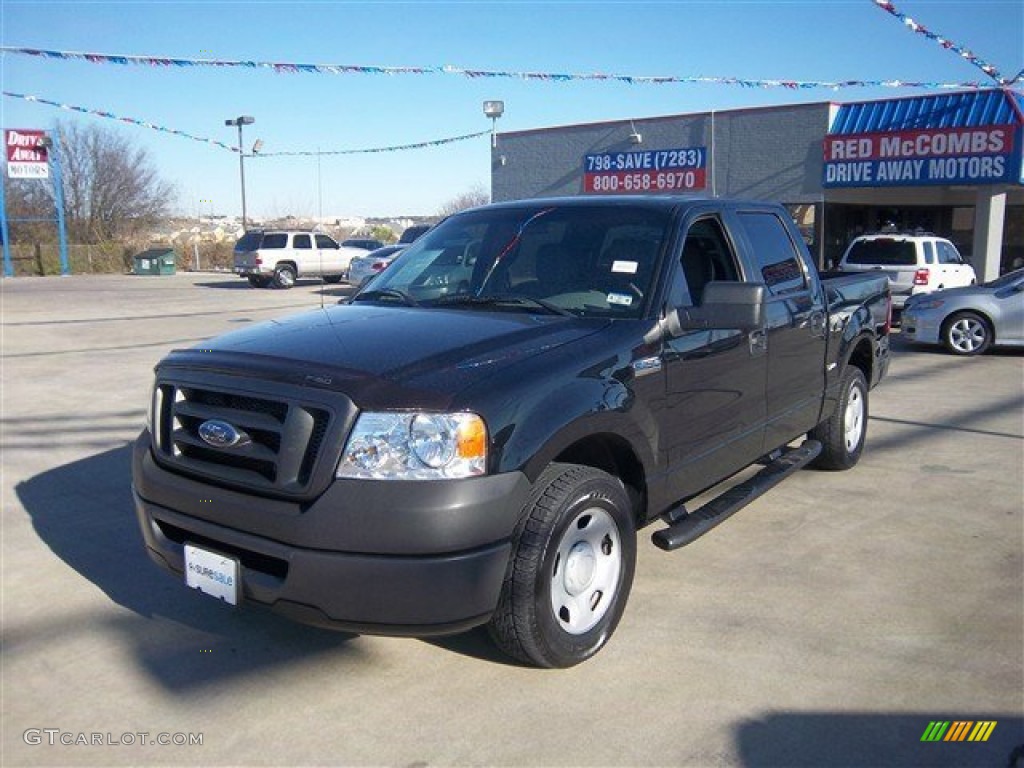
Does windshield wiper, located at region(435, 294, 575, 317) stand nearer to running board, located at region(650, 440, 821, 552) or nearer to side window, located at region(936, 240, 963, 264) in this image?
running board, located at region(650, 440, 821, 552)

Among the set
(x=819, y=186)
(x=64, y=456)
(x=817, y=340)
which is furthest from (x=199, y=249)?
(x=817, y=340)

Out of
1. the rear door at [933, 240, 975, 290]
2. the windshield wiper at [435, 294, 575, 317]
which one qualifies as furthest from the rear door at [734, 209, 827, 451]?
the rear door at [933, 240, 975, 290]

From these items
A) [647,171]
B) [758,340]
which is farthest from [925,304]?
[647,171]

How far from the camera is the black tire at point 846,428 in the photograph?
6145mm

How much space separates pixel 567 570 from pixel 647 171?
25001mm

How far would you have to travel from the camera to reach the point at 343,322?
393 centimetres

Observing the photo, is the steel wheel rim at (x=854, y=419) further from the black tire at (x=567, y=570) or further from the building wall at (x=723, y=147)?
the building wall at (x=723, y=147)

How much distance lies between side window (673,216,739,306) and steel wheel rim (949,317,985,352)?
9.78 metres

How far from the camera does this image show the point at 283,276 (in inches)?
1170

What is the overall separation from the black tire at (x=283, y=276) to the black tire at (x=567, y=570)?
27.5 metres

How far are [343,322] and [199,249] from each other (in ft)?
149

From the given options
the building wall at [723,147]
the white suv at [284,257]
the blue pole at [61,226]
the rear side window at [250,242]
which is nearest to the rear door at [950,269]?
the building wall at [723,147]

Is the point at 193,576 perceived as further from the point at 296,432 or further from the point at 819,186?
the point at 819,186

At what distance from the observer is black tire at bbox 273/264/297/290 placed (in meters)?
29.7
